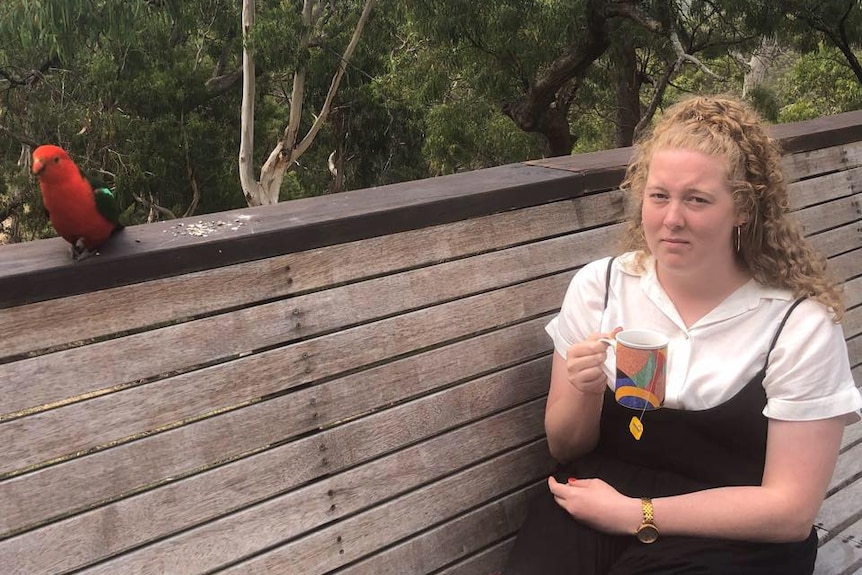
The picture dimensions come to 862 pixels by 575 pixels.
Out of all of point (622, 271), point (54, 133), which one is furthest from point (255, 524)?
point (54, 133)

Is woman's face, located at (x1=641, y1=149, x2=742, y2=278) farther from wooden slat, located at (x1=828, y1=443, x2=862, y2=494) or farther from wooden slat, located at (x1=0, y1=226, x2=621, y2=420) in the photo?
wooden slat, located at (x1=828, y1=443, x2=862, y2=494)

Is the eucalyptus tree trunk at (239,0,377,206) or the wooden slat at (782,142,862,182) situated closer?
the wooden slat at (782,142,862,182)

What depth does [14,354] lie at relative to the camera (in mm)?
1323

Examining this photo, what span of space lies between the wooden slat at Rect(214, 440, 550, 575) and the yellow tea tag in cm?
41

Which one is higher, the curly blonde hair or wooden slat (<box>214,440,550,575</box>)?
the curly blonde hair

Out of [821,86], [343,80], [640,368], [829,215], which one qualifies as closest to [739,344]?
[640,368]

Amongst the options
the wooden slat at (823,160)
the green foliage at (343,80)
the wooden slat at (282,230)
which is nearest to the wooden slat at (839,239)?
the wooden slat at (823,160)

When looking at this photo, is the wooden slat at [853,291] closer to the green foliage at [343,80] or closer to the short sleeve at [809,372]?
the short sleeve at [809,372]

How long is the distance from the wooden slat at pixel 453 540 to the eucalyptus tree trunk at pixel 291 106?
1215 cm

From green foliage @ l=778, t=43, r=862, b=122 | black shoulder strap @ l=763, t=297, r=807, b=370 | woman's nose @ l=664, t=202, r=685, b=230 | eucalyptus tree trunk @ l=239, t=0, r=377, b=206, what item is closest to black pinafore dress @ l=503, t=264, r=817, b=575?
black shoulder strap @ l=763, t=297, r=807, b=370

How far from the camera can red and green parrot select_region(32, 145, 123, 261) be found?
1.35m

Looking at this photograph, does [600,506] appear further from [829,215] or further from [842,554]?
[829,215]

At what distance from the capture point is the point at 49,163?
1348 mm

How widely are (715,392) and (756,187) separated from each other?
388 millimetres
